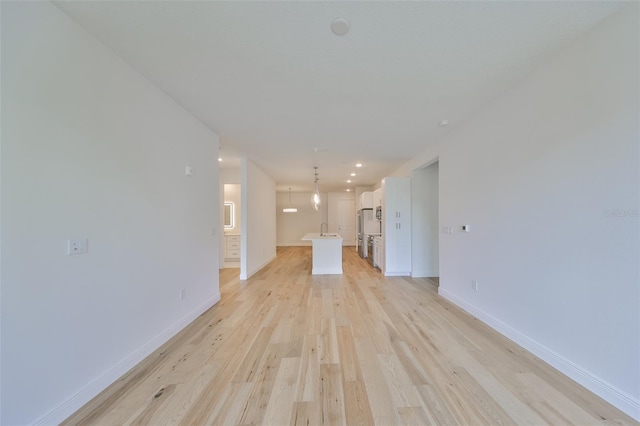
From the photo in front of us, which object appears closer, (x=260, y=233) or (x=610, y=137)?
(x=610, y=137)

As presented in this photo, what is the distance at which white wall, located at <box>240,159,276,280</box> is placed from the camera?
5020 millimetres

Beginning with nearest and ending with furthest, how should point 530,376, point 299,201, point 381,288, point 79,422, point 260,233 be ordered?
point 79,422 < point 530,376 < point 381,288 < point 260,233 < point 299,201

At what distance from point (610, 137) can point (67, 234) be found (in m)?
3.79

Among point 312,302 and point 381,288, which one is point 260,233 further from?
point 381,288

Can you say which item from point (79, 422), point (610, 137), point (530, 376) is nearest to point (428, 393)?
point (530, 376)

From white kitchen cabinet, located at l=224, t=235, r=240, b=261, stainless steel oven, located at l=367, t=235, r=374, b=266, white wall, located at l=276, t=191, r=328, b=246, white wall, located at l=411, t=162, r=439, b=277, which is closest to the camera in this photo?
white wall, located at l=411, t=162, r=439, b=277

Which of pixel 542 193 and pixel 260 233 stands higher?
pixel 542 193

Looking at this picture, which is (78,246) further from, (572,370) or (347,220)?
(347,220)

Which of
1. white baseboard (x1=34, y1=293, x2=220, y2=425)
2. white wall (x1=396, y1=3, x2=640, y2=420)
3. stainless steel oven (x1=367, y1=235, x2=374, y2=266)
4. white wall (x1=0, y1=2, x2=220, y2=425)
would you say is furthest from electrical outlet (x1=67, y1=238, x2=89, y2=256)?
stainless steel oven (x1=367, y1=235, x2=374, y2=266)

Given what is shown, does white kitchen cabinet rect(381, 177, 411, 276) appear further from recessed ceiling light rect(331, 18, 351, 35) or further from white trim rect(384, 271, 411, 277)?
recessed ceiling light rect(331, 18, 351, 35)

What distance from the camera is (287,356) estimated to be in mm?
2176

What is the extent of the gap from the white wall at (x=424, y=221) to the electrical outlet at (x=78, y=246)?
5.14m

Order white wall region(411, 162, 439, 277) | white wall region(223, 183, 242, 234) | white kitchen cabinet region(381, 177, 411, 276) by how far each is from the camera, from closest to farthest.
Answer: white wall region(411, 162, 439, 277) → white kitchen cabinet region(381, 177, 411, 276) → white wall region(223, 183, 242, 234)

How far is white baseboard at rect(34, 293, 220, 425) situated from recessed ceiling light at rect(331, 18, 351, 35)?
3100mm
